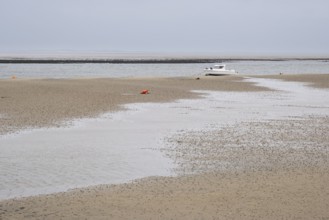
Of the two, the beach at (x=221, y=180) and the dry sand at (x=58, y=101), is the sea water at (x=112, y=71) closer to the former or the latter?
the dry sand at (x=58, y=101)

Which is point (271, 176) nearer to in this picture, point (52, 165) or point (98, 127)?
point (52, 165)

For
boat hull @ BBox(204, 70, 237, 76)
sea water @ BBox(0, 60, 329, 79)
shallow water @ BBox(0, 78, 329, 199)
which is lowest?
sea water @ BBox(0, 60, 329, 79)

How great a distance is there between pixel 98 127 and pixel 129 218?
10580mm

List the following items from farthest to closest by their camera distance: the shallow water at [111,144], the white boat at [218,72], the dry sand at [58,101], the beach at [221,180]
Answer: the white boat at [218,72], the dry sand at [58,101], the shallow water at [111,144], the beach at [221,180]

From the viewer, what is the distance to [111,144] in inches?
606

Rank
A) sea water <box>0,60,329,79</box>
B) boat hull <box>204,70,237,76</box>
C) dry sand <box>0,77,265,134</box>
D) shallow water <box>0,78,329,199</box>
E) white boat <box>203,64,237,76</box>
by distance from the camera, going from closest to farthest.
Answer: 1. shallow water <box>0,78,329,199</box>
2. dry sand <box>0,77,265,134</box>
3. boat hull <box>204,70,237,76</box>
4. white boat <box>203,64,237,76</box>
5. sea water <box>0,60,329,79</box>

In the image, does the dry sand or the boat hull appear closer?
the dry sand

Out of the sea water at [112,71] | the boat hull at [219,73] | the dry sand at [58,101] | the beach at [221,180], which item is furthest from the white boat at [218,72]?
the beach at [221,180]

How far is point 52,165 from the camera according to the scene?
40.8 feet

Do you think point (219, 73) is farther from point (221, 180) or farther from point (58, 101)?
point (221, 180)

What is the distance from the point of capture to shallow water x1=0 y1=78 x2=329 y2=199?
1115cm

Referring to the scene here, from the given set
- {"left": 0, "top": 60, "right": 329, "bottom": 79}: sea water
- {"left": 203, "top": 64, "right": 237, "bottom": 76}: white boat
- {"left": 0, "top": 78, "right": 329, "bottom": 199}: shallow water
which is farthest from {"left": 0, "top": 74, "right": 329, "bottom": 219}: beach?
{"left": 0, "top": 60, "right": 329, "bottom": 79}: sea water

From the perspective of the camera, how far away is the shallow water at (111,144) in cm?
1115

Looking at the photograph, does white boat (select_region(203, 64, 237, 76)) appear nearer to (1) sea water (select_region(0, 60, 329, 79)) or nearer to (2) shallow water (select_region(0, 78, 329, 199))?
(1) sea water (select_region(0, 60, 329, 79))
